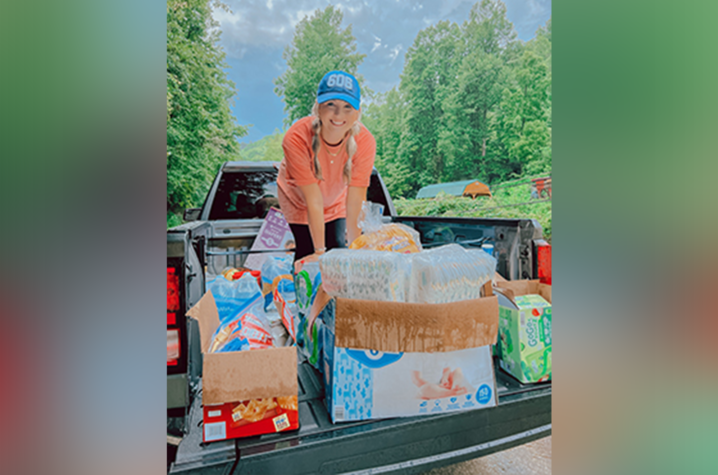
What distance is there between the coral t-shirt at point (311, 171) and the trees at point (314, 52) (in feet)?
58.9

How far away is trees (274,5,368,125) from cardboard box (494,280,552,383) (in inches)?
779

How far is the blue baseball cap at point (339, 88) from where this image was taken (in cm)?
261

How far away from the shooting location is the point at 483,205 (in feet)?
58.7

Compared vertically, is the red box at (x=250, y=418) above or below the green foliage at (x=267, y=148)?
below

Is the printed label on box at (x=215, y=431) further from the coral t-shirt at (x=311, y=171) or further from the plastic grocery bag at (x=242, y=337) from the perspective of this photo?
the coral t-shirt at (x=311, y=171)

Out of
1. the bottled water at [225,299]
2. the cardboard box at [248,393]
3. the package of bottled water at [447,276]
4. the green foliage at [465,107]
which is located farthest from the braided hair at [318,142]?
the green foliage at [465,107]

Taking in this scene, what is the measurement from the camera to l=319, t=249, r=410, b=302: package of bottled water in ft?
4.74

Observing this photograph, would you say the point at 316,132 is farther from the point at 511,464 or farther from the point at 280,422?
the point at 511,464

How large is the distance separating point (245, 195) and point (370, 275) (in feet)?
9.43

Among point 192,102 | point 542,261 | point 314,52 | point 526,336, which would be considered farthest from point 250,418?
point 314,52

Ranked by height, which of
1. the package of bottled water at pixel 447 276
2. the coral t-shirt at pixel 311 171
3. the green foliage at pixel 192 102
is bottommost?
the package of bottled water at pixel 447 276

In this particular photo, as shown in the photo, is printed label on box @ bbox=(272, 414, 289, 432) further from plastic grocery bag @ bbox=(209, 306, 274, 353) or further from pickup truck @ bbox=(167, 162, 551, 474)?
plastic grocery bag @ bbox=(209, 306, 274, 353)

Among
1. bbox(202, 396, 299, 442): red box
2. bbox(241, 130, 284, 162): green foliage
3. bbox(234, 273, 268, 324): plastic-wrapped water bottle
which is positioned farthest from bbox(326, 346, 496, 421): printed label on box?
bbox(241, 130, 284, 162): green foliage
